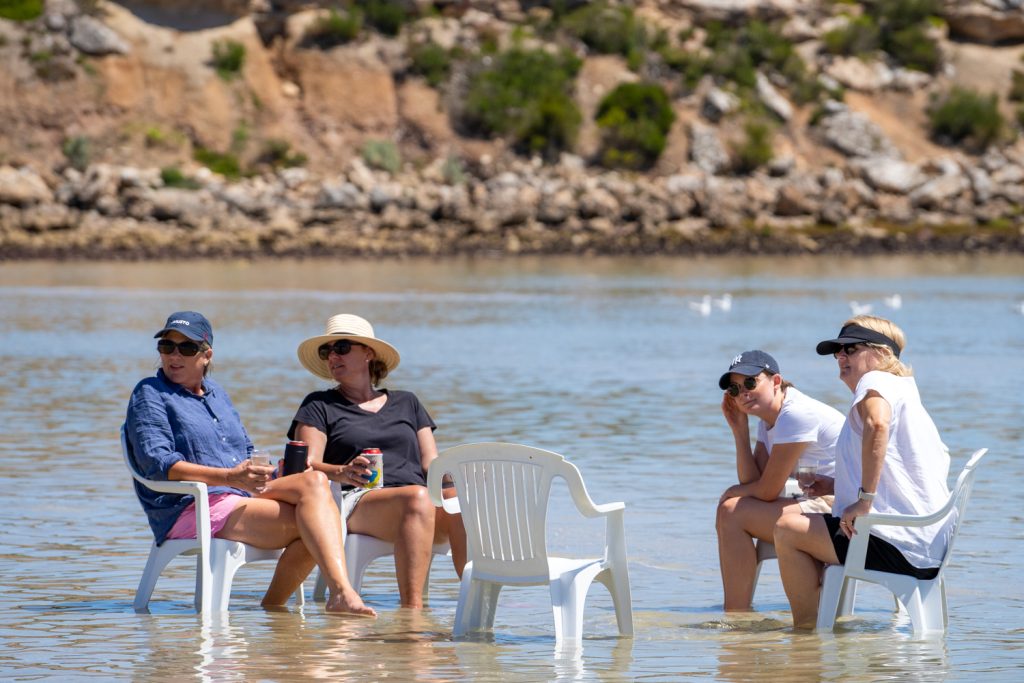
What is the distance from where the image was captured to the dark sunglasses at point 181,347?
25.8 feet

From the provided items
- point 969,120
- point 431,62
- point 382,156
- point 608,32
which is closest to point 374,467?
point 382,156

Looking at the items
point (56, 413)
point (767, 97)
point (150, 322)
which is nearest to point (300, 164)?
point (767, 97)

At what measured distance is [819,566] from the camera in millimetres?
7547

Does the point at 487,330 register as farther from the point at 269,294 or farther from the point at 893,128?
the point at 893,128

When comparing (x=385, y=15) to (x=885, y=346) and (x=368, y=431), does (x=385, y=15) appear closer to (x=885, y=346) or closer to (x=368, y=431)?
(x=368, y=431)

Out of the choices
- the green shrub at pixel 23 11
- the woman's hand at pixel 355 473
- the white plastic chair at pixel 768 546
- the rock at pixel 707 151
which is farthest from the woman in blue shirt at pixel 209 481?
the green shrub at pixel 23 11

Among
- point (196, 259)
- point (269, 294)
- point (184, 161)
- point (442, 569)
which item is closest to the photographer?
point (442, 569)

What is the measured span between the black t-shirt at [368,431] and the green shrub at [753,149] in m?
64.0

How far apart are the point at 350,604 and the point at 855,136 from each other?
70.8 meters

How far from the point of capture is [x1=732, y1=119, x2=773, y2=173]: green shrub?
71.2 metres

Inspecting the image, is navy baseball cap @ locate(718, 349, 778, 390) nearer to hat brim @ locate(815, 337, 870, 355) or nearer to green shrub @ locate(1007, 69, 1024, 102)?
hat brim @ locate(815, 337, 870, 355)

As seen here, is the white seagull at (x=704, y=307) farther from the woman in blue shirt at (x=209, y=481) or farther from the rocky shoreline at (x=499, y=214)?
the woman in blue shirt at (x=209, y=481)

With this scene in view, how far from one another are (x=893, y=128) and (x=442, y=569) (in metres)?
73.4

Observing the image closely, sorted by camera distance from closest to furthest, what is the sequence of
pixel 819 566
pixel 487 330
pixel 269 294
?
pixel 819 566 → pixel 487 330 → pixel 269 294
